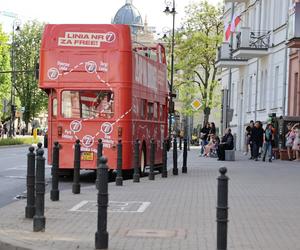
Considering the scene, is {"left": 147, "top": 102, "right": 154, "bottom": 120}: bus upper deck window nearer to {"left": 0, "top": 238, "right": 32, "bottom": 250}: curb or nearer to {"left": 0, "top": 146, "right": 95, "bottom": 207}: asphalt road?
{"left": 0, "top": 146, "right": 95, "bottom": 207}: asphalt road

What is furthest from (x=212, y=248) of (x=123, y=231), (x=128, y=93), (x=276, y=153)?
(x=276, y=153)

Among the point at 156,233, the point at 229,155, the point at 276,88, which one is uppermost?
the point at 276,88

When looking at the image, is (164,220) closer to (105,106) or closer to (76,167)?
(76,167)

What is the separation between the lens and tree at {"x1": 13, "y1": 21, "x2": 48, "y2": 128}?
8194 centimetres

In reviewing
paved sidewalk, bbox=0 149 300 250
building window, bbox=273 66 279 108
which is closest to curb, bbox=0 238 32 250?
paved sidewalk, bbox=0 149 300 250

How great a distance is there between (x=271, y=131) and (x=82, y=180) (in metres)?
11.5

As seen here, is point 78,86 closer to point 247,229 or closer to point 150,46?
point 150,46

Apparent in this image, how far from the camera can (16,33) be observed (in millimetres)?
82562

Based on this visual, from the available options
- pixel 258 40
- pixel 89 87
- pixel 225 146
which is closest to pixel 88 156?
pixel 89 87

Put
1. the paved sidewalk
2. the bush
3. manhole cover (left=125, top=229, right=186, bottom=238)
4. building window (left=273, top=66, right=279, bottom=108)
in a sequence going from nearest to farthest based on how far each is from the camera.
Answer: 1. the paved sidewalk
2. manhole cover (left=125, top=229, right=186, bottom=238)
3. building window (left=273, top=66, right=279, bottom=108)
4. the bush

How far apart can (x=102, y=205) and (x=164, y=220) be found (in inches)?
98.7

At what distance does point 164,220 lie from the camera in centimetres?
984

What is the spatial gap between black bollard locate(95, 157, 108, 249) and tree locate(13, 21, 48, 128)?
246 feet

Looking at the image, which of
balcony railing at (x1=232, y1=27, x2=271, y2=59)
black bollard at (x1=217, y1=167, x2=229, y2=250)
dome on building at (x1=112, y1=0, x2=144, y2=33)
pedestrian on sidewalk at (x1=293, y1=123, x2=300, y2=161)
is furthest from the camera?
dome on building at (x1=112, y1=0, x2=144, y2=33)
